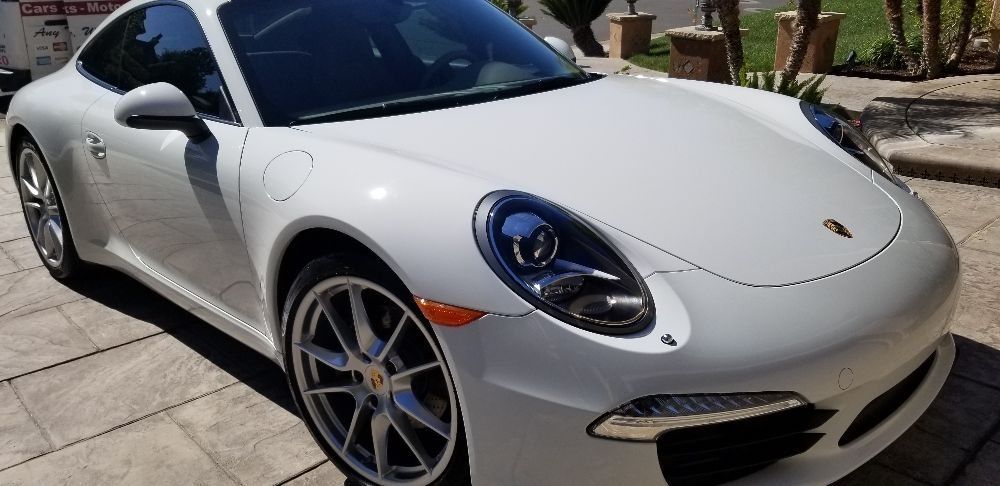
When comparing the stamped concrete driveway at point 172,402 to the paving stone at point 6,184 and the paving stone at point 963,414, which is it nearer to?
the paving stone at point 963,414

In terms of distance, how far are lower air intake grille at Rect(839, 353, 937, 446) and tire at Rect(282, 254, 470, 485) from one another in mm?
931

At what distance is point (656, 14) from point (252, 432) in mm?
17420

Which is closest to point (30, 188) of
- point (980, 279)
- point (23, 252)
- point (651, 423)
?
point (23, 252)

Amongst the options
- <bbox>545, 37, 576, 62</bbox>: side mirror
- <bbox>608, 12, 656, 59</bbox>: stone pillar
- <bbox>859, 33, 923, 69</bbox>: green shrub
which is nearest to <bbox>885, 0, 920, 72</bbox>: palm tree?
<bbox>859, 33, 923, 69</bbox>: green shrub

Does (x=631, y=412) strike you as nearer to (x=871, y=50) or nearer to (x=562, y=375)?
(x=562, y=375)

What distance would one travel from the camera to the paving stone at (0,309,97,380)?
11.8 feet

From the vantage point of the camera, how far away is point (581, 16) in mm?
13922

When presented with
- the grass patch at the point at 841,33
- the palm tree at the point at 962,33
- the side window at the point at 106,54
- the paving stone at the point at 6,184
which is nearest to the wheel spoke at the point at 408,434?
the side window at the point at 106,54

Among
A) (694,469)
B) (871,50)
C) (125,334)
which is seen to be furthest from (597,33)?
(694,469)

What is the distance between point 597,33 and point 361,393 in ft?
51.4

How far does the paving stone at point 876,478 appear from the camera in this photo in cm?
Result: 251

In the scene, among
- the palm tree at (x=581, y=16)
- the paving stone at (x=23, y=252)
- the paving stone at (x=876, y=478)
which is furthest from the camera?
the palm tree at (x=581, y=16)

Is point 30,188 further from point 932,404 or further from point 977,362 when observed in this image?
point 977,362

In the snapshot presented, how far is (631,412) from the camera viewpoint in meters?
1.92
